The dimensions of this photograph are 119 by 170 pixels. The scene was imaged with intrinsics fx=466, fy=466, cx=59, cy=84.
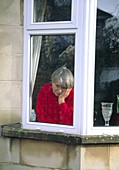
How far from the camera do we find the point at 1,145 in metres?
5.06

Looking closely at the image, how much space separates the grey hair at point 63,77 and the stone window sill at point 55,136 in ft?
1.71

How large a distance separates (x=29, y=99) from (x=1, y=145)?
59 centimetres

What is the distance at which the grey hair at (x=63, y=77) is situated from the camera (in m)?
4.80

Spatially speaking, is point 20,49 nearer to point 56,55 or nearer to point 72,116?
point 56,55

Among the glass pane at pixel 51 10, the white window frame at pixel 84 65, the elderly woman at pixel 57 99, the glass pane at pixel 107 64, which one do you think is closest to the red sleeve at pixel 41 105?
the elderly woman at pixel 57 99

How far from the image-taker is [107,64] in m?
4.79

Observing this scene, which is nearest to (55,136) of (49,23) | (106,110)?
(106,110)

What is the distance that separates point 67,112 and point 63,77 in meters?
0.37

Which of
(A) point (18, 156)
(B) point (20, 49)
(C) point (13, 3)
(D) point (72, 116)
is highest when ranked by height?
(C) point (13, 3)

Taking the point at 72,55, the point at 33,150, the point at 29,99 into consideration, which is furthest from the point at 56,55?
the point at 33,150

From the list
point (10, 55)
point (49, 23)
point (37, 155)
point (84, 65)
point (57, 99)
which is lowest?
point (37, 155)

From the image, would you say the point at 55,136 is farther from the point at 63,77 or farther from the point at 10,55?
the point at 10,55

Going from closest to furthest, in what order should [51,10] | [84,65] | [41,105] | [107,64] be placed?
[84,65] < [107,64] < [51,10] < [41,105]

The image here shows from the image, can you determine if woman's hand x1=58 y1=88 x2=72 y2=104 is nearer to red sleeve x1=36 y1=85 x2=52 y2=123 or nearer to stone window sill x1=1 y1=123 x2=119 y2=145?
red sleeve x1=36 y1=85 x2=52 y2=123
